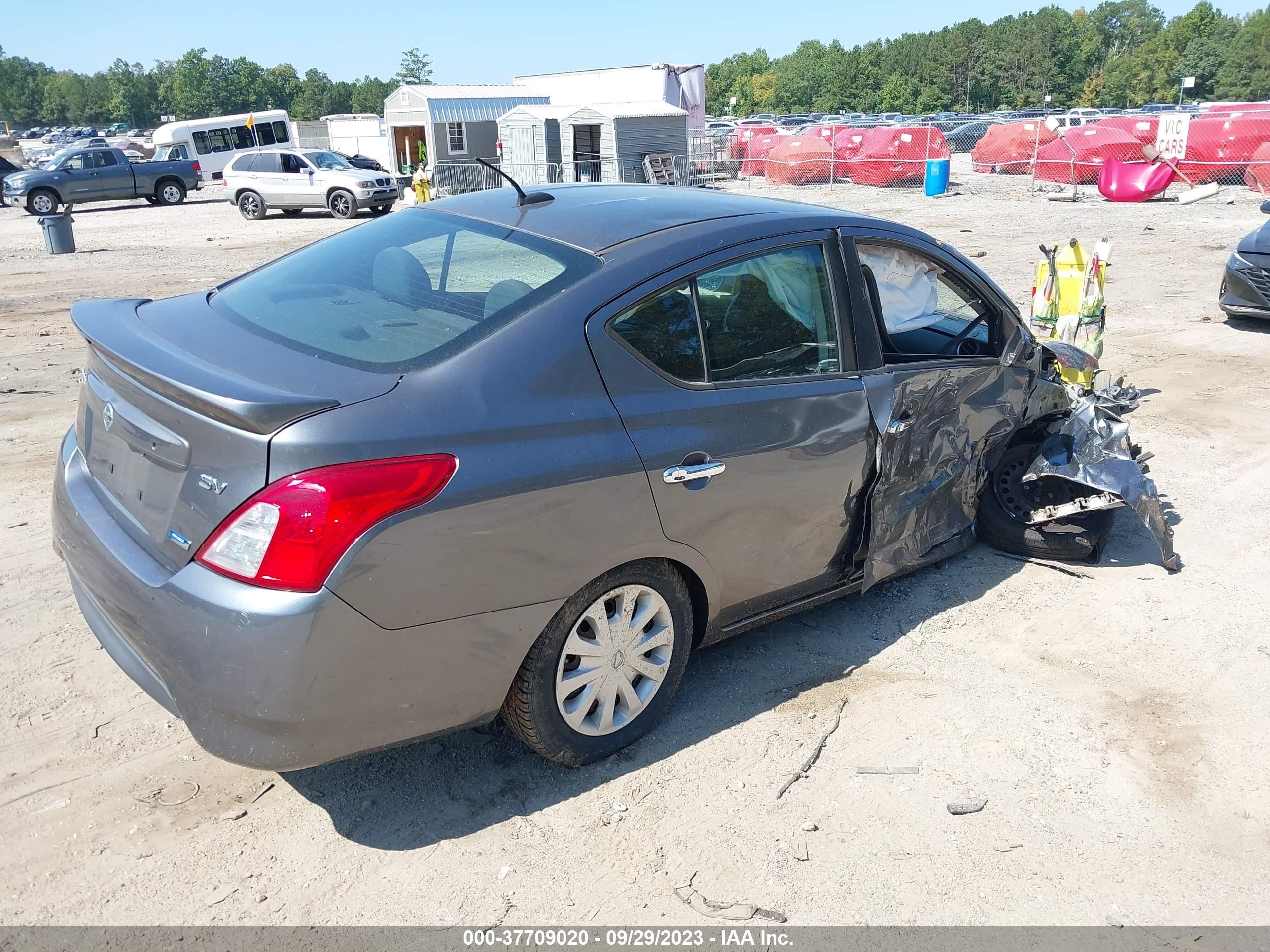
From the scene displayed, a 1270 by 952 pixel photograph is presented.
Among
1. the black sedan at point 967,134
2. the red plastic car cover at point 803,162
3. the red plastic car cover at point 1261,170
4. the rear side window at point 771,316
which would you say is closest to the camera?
the rear side window at point 771,316

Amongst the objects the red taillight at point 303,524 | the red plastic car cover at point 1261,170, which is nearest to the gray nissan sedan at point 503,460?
the red taillight at point 303,524

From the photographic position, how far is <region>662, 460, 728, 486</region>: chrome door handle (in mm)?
3121

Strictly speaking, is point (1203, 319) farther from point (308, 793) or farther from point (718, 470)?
point (308, 793)

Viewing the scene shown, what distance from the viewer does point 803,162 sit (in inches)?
1240

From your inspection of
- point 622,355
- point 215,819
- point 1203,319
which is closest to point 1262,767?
point 622,355

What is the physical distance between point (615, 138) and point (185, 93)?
382 ft

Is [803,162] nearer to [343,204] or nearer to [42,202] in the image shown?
[343,204]

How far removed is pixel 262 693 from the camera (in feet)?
8.35

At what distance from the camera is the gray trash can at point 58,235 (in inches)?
702

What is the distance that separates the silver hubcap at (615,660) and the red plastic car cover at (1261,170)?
2660cm

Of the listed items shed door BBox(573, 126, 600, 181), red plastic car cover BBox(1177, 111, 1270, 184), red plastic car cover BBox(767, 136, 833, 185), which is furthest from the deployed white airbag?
red plastic car cover BBox(767, 136, 833, 185)

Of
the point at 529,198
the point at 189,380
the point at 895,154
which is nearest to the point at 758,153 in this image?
the point at 895,154

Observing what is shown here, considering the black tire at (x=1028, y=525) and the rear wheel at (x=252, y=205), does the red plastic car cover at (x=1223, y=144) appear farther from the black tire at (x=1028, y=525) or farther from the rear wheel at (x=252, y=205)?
the black tire at (x=1028, y=525)

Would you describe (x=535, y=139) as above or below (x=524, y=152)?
above
